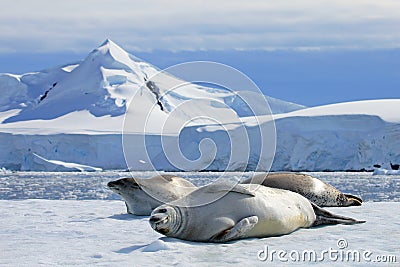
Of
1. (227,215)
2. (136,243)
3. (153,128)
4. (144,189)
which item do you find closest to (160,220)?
(136,243)

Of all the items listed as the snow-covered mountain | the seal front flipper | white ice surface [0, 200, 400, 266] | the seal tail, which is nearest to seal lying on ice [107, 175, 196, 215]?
white ice surface [0, 200, 400, 266]

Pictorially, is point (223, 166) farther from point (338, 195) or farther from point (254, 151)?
point (338, 195)

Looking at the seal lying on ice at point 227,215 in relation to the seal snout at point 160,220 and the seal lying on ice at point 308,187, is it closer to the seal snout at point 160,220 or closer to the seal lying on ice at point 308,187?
the seal snout at point 160,220

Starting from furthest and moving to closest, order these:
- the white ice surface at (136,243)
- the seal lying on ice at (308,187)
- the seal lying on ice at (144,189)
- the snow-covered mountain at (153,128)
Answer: the snow-covered mountain at (153,128) < the seal lying on ice at (308,187) < the seal lying on ice at (144,189) < the white ice surface at (136,243)

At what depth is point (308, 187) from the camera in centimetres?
593

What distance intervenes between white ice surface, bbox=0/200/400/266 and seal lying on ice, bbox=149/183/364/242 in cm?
7

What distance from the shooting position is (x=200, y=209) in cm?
390

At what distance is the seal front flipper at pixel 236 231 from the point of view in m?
3.80

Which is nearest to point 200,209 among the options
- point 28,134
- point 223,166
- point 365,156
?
point 365,156

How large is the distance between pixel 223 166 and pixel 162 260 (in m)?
27.3

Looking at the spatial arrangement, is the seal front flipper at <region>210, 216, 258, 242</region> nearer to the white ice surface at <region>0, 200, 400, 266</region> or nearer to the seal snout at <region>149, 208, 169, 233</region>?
the white ice surface at <region>0, 200, 400, 266</region>

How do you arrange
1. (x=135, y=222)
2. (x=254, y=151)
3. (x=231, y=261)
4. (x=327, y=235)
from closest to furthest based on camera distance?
1. (x=231, y=261)
2. (x=327, y=235)
3. (x=135, y=222)
4. (x=254, y=151)

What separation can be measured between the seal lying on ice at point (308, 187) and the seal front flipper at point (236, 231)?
173 centimetres

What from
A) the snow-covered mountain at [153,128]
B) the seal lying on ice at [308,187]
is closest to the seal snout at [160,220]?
the seal lying on ice at [308,187]
